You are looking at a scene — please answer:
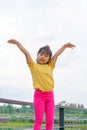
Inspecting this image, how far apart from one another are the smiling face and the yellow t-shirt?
6 centimetres

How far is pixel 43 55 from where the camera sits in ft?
16.5

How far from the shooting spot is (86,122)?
7.98 m

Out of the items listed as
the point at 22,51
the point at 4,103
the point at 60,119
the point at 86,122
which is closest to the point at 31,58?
the point at 22,51

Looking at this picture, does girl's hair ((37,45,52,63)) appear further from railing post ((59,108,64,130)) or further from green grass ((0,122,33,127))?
railing post ((59,108,64,130))

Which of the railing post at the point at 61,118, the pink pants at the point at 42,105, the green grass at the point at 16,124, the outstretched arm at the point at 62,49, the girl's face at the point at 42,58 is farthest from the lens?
the railing post at the point at 61,118

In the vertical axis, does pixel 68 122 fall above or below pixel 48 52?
below

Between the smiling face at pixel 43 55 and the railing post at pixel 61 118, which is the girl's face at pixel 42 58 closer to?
the smiling face at pixel 43 55

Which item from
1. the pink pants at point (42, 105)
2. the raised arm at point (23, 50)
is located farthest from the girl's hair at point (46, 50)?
the pink pants at point (42, 105)

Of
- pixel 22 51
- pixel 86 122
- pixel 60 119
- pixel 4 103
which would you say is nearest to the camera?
pixel 22 51

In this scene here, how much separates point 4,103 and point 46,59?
936 mm

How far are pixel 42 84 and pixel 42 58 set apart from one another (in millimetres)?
310

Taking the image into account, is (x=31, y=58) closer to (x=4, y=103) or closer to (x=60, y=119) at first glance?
(x=4, y=103)

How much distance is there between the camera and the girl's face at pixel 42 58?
5035 mm

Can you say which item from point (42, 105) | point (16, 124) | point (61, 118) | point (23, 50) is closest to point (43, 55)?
point (23, 50)
